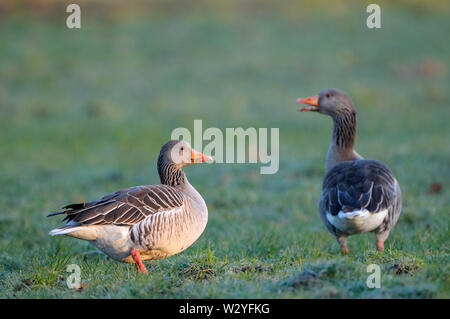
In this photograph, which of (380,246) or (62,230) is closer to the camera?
(62,230)

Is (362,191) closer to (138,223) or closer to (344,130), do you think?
(344,130)

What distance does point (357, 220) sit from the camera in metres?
5.97

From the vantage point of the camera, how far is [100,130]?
1564 cm

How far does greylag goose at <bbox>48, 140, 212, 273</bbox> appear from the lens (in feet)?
18.4

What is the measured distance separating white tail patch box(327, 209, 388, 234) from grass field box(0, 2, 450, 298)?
294mm

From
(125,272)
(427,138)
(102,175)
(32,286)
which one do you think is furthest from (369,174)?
(427,138)

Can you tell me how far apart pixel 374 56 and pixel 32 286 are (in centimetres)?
1918

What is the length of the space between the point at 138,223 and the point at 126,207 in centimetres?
21

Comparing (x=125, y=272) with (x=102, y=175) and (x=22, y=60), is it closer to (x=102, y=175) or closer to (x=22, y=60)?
(x=102, y=175)

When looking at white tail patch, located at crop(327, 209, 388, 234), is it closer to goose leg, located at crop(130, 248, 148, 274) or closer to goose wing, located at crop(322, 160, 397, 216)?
goose wing, located at crop(322, 160, 397, 216)

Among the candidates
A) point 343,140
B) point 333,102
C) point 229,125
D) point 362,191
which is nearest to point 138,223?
point 362,191

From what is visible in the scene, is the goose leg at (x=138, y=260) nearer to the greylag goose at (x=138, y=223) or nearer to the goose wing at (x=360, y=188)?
the greylag goose at (x=138, y=223)

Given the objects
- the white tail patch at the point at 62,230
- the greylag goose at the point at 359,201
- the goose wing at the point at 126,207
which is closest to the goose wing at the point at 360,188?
the greylag goose at the point at 359,201

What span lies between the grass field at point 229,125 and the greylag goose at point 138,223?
250 mm
